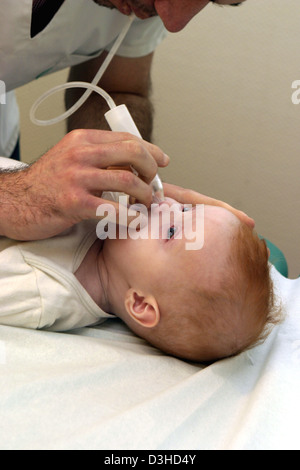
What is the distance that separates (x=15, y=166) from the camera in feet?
3.22

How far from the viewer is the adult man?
0.76 meters

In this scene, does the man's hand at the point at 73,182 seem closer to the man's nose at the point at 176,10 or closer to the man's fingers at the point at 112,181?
the man's fingers at the point at 112,181

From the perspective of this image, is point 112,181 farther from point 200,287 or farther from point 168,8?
point 168,8

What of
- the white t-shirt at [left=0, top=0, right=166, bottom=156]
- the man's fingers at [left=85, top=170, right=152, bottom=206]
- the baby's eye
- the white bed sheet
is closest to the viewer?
the white bed sheet

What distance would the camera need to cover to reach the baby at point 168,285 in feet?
2.63

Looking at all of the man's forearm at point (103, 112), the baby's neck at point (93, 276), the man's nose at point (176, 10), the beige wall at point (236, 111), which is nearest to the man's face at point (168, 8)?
the man's nose at point (176, 10)

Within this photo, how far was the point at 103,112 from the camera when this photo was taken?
4.33 ft

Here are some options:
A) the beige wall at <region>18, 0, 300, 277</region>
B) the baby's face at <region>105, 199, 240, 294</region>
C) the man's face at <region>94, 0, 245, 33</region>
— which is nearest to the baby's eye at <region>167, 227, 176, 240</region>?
the baby's face at <region>105, 199, 240, 294</region>

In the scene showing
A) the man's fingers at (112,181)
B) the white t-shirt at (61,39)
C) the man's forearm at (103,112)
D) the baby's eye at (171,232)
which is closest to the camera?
the man's fingers at (112,181)

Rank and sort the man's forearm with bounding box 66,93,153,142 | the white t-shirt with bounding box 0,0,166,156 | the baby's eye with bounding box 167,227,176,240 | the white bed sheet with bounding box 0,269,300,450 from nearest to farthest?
the white bed sheet with bounding box 0,269,300,450 → the baby's eye with bounding box 167,227,176,240 → the white t-shirt with bounding box 0,0,166,156 → the man's forearm with bounding box 66,93,153,142

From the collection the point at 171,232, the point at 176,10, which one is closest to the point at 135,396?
the point at 171,232

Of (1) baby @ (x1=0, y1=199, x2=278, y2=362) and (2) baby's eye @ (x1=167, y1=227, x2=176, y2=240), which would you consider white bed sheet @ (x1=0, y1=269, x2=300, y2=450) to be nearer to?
(1) baby @ (x1=0, y1=199, x2=278, y2=362)

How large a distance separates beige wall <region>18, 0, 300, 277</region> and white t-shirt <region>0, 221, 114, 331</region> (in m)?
1.03

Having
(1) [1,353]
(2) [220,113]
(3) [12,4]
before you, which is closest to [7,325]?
(1) [1,353]
